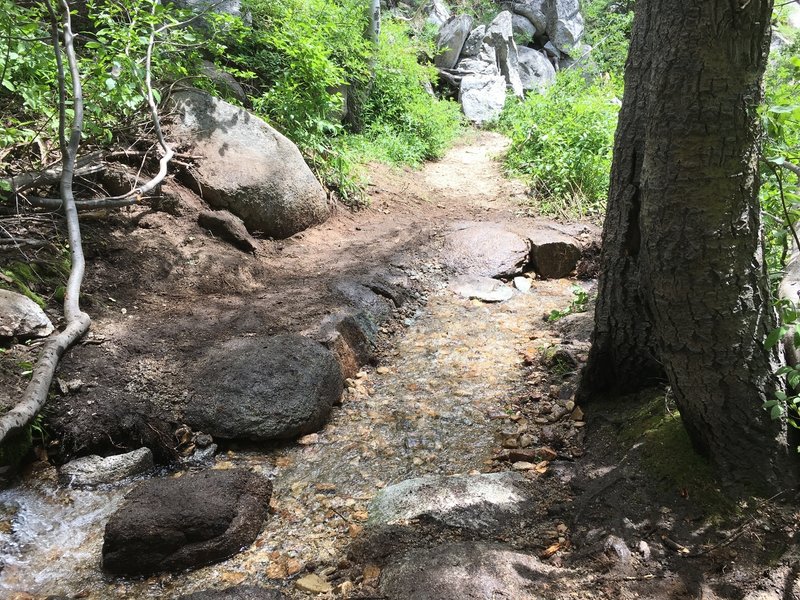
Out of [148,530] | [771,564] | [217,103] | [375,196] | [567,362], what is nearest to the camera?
[771,564]

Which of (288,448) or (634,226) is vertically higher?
(634,226)

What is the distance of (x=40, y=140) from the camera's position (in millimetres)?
4949

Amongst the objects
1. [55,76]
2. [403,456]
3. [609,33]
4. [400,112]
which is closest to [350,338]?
[403,456]

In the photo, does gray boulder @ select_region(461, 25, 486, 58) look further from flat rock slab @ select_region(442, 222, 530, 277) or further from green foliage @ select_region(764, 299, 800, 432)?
green foliage @ select_region(764, 299, 800, 432)

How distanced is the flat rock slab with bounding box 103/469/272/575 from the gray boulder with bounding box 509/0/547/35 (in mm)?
22390

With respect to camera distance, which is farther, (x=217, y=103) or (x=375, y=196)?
(x=375, y=196)

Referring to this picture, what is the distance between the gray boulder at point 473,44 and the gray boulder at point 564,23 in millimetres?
5044

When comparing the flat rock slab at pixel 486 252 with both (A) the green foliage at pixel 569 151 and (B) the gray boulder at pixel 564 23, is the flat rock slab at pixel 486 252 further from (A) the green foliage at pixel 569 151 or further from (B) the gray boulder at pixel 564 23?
(B) the gray boulder at pixel 564 23

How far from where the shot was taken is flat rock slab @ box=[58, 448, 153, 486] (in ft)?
10.5

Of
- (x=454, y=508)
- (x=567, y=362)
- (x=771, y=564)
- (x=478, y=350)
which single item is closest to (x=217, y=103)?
(x=478, y=350)

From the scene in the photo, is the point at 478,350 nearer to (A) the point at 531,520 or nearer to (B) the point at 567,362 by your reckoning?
(B) the point at 567,362

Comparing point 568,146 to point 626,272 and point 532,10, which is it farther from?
point 532,10

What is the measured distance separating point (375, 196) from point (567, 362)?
497 centimetres

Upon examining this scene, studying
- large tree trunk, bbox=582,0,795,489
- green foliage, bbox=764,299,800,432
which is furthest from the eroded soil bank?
green foliage, bbox=764,299,800,432
